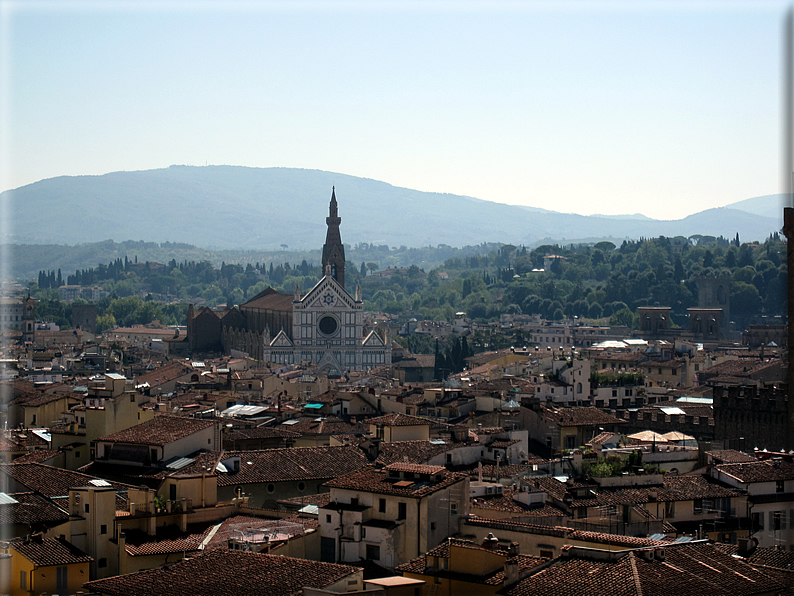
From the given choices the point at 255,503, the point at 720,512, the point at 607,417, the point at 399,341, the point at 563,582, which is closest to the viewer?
the point at 563,582

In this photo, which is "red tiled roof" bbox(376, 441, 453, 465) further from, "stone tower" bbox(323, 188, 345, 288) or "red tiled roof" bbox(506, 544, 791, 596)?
"stone tower" bbox(323, 188, 345, 288)

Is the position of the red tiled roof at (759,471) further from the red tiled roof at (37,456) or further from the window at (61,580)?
the red tiled roof at (37,456)

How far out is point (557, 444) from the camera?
30.7m

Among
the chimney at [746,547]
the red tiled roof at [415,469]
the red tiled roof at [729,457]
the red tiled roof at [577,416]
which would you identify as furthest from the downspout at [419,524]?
the red tiled roof at [577,416]

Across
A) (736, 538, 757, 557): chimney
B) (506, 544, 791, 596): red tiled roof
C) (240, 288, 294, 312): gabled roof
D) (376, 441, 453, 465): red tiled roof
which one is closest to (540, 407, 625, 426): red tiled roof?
(376, 441, 453, 465): red tiled roof

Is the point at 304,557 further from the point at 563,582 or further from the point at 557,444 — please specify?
the point at 557,444

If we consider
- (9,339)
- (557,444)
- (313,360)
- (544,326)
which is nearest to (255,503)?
(557,444)

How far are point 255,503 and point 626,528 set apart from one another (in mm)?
6397

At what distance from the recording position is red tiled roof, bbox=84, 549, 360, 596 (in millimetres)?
15617

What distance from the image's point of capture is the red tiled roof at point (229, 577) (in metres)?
15.6

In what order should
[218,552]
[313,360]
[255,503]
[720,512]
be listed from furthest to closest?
1. [313,360]
2. [255,503]
3. [720,512]
4. [218,552]

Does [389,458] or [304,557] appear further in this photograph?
[389,458]

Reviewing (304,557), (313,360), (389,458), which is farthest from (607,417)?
(313,360)

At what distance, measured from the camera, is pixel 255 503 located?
2341 cm
